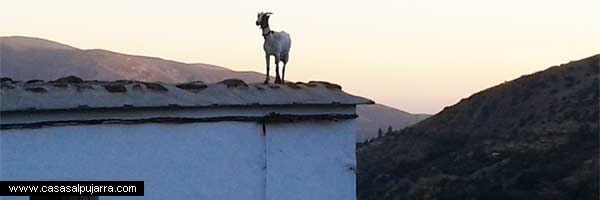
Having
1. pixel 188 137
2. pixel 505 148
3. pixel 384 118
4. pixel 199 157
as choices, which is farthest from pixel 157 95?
pixel 384 118

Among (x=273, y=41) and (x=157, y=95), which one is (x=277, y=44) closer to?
(x=273, y=41)

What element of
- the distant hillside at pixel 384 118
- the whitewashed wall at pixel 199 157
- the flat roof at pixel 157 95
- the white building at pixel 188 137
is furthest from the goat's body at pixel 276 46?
the distant hillside at pixel 384 118

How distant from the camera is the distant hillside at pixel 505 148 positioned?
24.7m

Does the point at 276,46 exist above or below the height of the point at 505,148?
below

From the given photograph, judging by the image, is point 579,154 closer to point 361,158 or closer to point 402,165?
point 402,165

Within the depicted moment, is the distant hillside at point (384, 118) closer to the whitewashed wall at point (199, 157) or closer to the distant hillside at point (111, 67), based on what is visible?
the distant hillside at point (111, 67)

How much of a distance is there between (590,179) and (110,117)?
18914 millimetres

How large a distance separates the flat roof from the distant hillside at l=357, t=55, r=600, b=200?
15.7 meters

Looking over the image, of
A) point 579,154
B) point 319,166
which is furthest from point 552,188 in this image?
point 319,166

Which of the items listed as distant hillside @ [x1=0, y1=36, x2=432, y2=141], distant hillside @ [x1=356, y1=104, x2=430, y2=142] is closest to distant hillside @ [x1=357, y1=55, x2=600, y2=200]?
distant hillside @ [x1=0, y1=36, x2=432, y2=141]

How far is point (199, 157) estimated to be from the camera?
762cm

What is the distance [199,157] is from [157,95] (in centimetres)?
62

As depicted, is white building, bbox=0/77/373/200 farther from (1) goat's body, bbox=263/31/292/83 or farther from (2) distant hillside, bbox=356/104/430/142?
(2) distant hillside, bbox=356/104/430/142

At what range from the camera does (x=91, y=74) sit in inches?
2928
